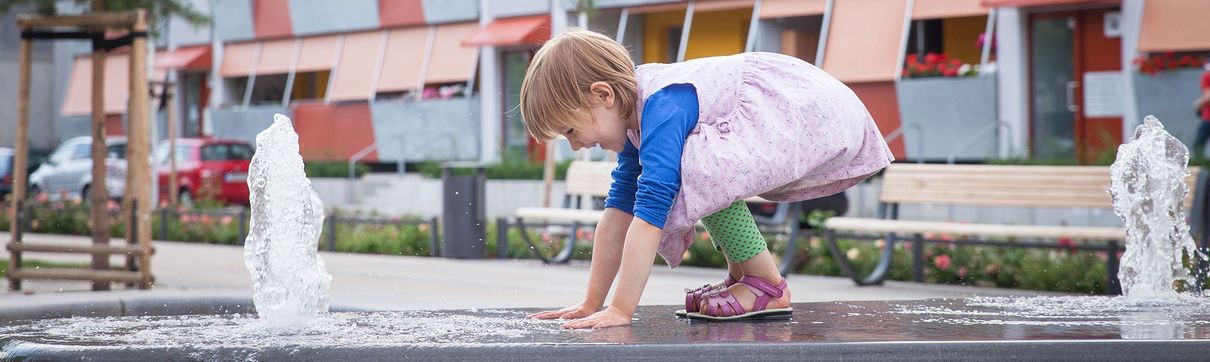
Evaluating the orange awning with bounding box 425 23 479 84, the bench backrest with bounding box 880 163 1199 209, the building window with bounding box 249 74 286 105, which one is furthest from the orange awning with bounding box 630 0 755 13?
the bench backrest with bounding box 880 163 1199 209

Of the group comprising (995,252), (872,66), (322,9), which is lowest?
(995,252)

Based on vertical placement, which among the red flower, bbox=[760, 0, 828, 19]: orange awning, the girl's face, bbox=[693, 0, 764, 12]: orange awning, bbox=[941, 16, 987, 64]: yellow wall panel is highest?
bbox=[693, 0, 764, 12]: orange awning

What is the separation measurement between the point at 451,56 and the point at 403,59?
1.34 m

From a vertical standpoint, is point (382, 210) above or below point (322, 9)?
below

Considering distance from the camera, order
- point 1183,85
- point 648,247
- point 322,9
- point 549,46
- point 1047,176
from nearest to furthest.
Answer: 1. point 648,247
2. point 549,46
3. point 1047,176
4. point 1183,85
5. point 322,9

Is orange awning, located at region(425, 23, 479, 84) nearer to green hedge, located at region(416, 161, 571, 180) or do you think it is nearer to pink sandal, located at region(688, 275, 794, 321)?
green hedge, located at region(416, 161, 571, 180)

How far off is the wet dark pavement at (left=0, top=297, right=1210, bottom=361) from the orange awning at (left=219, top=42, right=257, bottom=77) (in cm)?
2649

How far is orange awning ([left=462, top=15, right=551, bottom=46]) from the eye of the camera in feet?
76.6

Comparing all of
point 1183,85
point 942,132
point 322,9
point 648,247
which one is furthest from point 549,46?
point 322,9

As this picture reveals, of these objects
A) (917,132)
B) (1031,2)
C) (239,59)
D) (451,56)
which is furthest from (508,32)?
(1031,2)

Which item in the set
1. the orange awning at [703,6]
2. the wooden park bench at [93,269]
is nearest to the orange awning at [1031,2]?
the orange awning at [703,6]

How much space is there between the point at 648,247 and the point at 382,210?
19846mm

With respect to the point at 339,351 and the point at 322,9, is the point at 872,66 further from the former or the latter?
the point at 339,351

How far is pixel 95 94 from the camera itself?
8953mm
